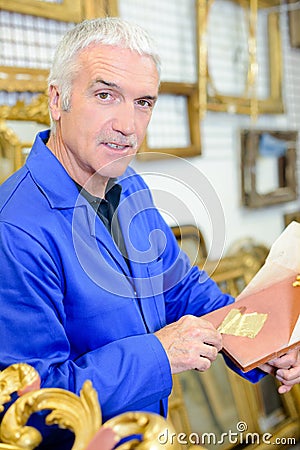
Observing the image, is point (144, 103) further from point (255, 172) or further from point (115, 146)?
point (255, 172)

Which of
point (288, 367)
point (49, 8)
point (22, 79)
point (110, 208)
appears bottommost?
point (288, 367)

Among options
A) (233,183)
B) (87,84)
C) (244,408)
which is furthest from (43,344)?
(233,183)

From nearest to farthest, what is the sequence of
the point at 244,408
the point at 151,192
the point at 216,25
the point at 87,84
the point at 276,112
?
the point at 87,84
the point at 151,192
the point at 244,408
the point at 216,25
the point at 276,112

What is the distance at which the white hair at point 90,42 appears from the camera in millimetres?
958

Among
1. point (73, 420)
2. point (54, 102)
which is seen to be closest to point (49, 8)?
point (54, 102)

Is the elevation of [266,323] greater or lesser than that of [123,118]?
lesser

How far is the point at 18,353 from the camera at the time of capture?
841mm

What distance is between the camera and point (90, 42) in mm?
960

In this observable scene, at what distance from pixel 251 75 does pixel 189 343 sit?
1.66 metres

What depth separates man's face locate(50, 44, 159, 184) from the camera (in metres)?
0.96

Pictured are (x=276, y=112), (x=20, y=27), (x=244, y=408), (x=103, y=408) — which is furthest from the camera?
(x=276, y=112)

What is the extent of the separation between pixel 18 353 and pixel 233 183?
1.66m

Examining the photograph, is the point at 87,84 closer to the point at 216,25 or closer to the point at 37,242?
the point at 37,242

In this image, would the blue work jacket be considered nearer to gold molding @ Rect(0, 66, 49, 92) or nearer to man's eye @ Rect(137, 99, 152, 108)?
man's eye @ Rect(137, 99, 152, 108)
